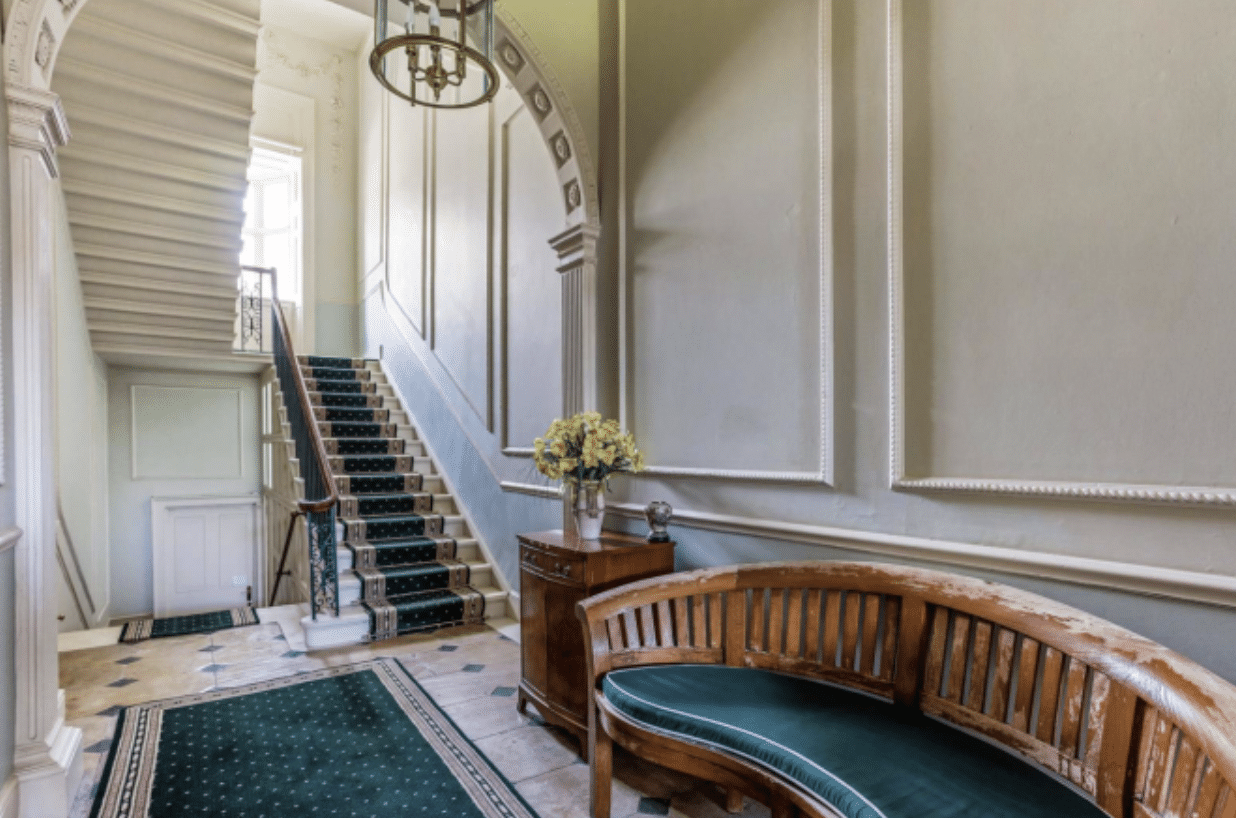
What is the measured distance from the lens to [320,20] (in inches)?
319

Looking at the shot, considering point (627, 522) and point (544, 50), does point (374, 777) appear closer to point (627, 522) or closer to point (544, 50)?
point (627, 522)

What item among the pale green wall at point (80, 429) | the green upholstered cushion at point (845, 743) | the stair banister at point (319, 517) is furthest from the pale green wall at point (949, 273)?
the pale green wall at point (80, 429)

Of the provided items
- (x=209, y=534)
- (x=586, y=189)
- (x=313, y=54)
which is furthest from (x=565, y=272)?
(x=313, y=54)

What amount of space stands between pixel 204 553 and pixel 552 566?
6.70 m

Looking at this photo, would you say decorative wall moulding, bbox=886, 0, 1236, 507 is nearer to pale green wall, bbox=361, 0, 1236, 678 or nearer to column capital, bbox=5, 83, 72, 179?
pale green wall, bbox=361, 0, 1236, 678

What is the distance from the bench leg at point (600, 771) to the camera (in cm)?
207

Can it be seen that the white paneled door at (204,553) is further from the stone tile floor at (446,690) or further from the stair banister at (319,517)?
the stone tile floor at (446,690)

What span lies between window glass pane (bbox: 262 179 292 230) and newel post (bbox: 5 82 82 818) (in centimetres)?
686

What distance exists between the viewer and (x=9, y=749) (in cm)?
199

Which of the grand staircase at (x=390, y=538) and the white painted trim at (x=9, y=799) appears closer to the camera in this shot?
the white painted trim at (x=9, y=799)

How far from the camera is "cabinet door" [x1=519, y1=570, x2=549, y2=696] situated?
2.71m

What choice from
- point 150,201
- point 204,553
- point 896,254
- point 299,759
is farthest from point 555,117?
point 204,553

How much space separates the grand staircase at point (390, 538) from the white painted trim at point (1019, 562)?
2.42m

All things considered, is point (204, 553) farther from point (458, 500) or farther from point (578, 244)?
point (578, 244)
